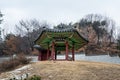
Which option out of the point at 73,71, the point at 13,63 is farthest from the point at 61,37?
the point at 73,71

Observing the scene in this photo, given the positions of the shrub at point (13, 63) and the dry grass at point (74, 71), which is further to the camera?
the shrub at point (13, 63)

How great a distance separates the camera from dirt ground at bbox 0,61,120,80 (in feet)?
45.1

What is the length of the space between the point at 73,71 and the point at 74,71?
4 cm

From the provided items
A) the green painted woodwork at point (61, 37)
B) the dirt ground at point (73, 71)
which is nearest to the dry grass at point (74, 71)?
the dirt ground at point (73, 71)

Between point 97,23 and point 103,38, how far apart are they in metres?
5.21

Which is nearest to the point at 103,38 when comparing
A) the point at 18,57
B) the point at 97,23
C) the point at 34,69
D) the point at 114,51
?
the point at 97,23

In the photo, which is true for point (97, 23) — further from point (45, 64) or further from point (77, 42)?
point (45, 64)

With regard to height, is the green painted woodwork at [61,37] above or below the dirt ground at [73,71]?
above

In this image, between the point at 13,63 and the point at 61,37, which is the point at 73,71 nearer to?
the point at 13,63

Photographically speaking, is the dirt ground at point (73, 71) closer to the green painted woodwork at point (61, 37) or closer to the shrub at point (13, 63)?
the shrub at point (13, 63)

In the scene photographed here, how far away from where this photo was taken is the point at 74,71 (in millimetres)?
14695

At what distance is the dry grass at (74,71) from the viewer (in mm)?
13750

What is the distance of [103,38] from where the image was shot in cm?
4916

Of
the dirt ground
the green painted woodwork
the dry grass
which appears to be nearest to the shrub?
the dirt ground
